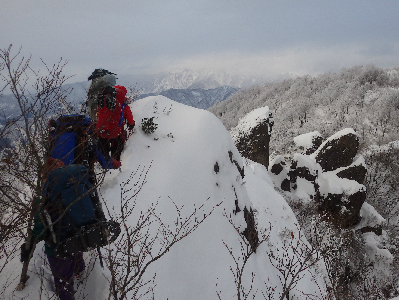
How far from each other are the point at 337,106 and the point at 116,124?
6775cm

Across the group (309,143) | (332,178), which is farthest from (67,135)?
(309,143)

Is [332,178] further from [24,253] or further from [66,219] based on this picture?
[24,253]

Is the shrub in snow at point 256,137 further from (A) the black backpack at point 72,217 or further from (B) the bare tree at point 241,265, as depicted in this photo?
(A) the black backpack at point 72,217

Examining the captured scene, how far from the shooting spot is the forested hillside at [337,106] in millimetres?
42906

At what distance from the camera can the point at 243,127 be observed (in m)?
19.4

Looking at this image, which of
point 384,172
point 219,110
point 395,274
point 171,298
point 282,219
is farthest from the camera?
point 219,110

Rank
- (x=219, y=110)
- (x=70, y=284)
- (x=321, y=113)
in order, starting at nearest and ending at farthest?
(x=70, y=284) < (x=321, y=113) < (x=219, y=110)

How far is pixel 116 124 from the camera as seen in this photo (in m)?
5.05

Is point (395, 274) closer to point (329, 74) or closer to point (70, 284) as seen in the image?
point (70, 284)

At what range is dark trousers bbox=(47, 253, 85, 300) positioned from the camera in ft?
9.41

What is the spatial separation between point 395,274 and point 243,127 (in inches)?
676

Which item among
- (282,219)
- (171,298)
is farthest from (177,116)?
(282,219)

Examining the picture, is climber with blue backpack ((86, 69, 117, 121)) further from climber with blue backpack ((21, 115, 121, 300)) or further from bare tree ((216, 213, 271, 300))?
bare tree ((216, 213, 271, 300))

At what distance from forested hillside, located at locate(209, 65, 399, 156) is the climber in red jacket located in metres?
28.6
